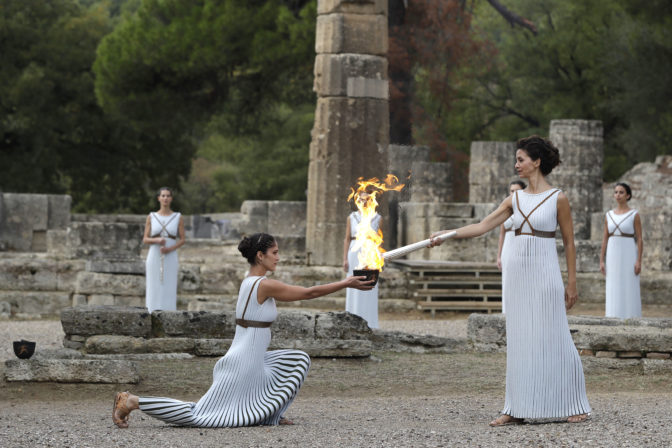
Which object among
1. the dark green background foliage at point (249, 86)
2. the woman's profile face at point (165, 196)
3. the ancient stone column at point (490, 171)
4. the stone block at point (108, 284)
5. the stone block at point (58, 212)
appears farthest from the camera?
the ancient stone column at point (490, 171)

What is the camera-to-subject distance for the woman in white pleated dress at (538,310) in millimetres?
6508

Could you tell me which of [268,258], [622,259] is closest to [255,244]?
[268,258]

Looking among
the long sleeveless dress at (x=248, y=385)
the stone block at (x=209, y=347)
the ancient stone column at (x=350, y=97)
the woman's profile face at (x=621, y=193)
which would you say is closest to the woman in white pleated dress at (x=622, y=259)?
the woman's profile face at (x=621, y=193)

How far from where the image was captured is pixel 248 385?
21.8ft

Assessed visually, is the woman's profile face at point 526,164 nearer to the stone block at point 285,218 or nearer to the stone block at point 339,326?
the stone block at point 339,326

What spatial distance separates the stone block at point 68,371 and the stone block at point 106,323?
1136 millimetres

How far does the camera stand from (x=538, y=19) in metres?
41.5

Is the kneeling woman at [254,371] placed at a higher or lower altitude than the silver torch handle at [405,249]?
lower

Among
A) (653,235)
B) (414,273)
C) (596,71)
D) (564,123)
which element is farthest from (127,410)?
(596,71)

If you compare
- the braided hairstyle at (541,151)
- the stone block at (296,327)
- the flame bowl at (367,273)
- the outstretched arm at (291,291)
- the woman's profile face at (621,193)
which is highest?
the woman's profile face at (621,193)

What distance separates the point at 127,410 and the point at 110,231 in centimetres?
1079

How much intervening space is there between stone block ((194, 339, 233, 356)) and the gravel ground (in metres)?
0.12

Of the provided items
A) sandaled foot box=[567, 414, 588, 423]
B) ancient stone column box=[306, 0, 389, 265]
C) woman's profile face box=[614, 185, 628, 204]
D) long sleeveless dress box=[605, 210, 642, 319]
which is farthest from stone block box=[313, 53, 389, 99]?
sandaled foot box=[567, 414, 588, 423]

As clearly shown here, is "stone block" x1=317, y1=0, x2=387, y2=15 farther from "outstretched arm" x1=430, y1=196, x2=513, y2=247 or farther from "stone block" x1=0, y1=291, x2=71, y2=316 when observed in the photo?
"outstretched arm" x1=430, y1=196, x2=513, y2=247
